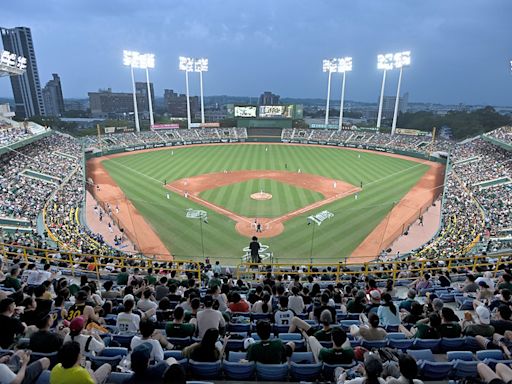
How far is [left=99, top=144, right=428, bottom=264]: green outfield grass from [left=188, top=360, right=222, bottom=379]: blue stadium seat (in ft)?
52.3

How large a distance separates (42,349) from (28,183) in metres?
32.9

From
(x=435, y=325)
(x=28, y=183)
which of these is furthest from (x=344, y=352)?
(x=28, y=183)

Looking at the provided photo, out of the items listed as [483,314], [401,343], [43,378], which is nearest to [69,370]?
[43,378]

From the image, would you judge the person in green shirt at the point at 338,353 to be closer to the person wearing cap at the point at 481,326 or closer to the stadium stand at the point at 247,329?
the stadium stand at the point at 247,329

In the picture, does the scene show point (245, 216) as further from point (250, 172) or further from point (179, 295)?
point (179, 295)

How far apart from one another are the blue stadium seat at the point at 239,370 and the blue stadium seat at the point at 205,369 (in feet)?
0.42

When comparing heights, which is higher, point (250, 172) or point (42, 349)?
point (42, 349)

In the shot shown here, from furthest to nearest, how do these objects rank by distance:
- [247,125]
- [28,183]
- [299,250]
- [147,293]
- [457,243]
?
[247,125]
[28,183]
[299,250]
[457,243]
[147,293]

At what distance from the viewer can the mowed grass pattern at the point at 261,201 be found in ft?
97.8

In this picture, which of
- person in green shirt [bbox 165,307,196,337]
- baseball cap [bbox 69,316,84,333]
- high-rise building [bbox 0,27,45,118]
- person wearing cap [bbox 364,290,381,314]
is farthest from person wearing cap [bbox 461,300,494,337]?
high-rise building [bbox 0,27,45,118]

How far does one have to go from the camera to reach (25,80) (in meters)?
154

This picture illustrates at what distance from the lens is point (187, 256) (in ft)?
71.6

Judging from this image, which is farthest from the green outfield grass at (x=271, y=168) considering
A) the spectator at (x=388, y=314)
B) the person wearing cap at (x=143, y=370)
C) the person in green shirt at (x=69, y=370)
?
the person in green shirt at (x=69, y=370)

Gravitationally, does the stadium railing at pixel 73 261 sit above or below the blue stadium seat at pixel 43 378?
below
